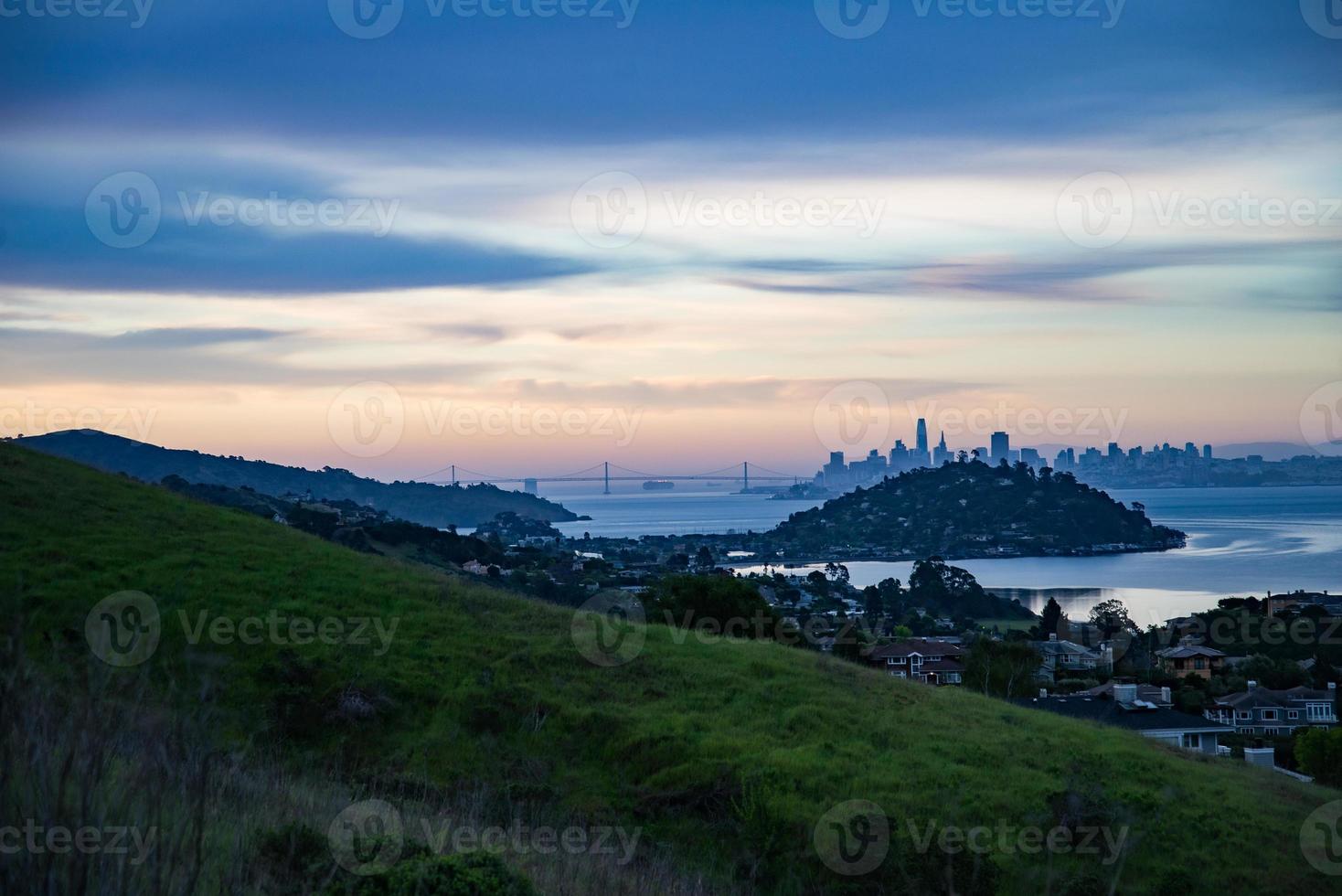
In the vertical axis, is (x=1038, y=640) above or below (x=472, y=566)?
below

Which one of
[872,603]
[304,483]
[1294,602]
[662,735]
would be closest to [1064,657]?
[872,603]

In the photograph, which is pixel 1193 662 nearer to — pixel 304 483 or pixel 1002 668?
pixel 1002 668

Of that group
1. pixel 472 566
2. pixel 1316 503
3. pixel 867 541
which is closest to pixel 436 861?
pixel 472 566

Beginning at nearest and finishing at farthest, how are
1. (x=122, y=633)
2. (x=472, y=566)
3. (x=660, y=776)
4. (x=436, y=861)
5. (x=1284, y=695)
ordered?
1. (x=436, y=861)
2. (x=660, y=776)
3. (x=122, y=633)
4. (x=1284, y=695)
5. (x=472, y=566)

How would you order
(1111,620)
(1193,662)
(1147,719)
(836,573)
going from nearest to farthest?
(1147,719)
(1193,662)
(1111,620)
(836,573)

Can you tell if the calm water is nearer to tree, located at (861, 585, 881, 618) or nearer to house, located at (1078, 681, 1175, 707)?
tree, located at (861, 585, 881, 618)

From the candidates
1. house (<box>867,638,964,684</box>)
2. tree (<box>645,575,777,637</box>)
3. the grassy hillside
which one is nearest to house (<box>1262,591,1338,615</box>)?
house (<box>867,638,964,684</box>)

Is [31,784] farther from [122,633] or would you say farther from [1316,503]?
[1316,503]
